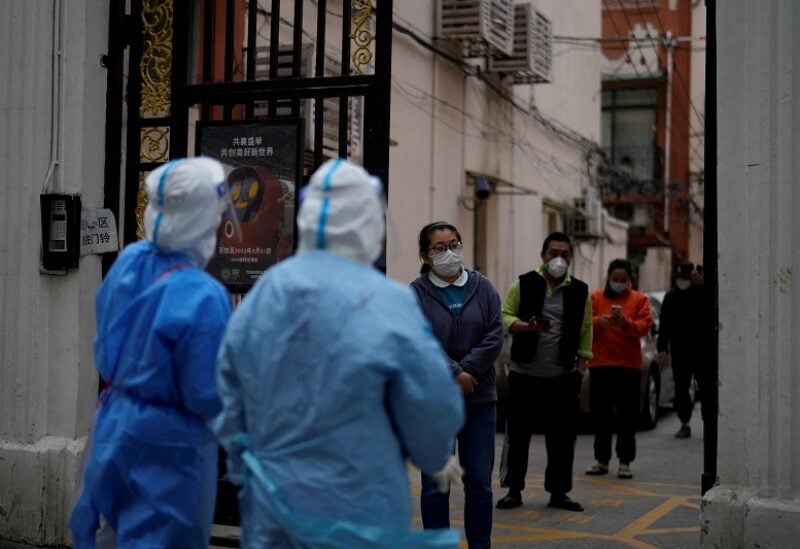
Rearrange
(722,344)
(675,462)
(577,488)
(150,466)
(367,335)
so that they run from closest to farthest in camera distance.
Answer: (367,335) → (150,466) → (722,344) → (577,488) → (675,462)

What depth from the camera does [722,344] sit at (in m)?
5.15

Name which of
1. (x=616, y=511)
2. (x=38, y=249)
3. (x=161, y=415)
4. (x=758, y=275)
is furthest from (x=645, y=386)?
(x=161, y=415)

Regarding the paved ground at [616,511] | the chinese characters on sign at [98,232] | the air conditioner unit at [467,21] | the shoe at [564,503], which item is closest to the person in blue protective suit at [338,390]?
the chinese characters on sign at [98,232]

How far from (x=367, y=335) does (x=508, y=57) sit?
43.9 feet

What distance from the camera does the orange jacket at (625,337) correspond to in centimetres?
905

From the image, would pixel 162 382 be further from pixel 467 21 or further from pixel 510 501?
pixel 467 21

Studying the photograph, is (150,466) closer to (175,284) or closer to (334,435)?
Result: (175,284)

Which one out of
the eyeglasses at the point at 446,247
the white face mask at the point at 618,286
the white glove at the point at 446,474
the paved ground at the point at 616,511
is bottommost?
the paved ground at the point at 616,511

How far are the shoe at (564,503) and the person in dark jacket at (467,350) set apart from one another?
206 cm

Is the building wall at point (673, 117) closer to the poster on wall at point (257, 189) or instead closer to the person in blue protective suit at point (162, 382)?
the poster on wall at point (257, 189)

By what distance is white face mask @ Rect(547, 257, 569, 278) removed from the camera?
7.69m

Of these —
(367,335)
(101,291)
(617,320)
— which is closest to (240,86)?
(101,291)

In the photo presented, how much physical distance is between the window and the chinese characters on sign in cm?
2529

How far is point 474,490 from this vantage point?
571 cm
